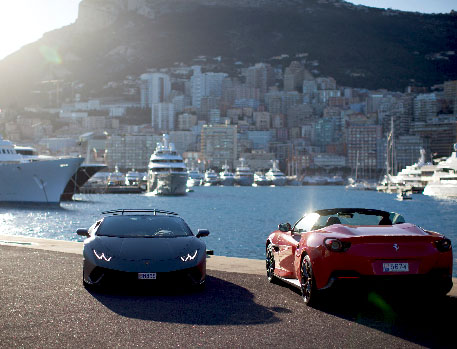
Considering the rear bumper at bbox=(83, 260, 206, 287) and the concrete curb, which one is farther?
the concrete curb

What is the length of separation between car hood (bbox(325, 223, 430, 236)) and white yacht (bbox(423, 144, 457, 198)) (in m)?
130

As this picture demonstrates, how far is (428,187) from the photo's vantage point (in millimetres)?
147375

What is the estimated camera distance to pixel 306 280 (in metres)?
10.3

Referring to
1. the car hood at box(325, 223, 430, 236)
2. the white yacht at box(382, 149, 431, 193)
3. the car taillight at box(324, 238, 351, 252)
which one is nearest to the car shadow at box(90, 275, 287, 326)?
the car taillight at box(324, 238, 351, 252)

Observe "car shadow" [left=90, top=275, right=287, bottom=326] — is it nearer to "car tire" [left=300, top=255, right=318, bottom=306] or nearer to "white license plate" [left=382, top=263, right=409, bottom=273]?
"car tire" [left=300, top=255, right=318, bottom=306]

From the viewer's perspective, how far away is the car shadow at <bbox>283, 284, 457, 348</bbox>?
26.8 feet

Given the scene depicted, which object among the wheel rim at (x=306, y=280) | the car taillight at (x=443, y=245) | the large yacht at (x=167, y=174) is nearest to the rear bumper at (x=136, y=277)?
the wheel rim at (x=306, y=280)

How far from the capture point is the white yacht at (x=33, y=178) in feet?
272

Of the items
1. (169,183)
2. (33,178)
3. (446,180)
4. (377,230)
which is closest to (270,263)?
(377,230)

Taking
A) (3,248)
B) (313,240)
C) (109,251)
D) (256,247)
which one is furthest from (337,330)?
(256,247)

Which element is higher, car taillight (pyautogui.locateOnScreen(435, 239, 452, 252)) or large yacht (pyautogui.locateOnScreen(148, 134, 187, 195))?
car taillight (pyautogui.locateOnScreen(435, 239, 452, 252))

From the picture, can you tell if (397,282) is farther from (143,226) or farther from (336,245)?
(143,226)

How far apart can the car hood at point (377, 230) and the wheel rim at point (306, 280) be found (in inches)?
23.0

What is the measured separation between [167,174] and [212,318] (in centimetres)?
12154
